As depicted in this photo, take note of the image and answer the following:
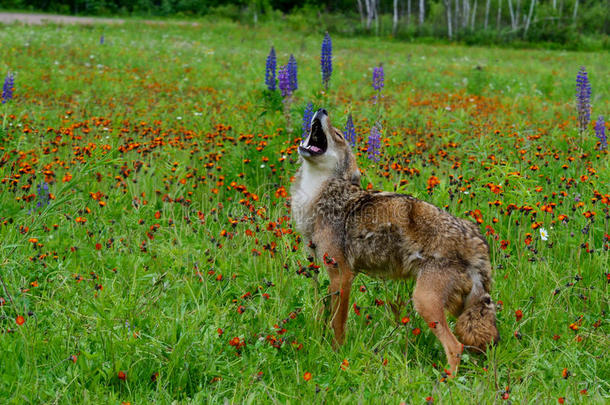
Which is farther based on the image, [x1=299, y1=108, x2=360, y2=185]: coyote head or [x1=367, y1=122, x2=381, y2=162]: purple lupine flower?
[x1=367, y1=122, x2=381, y2=162]: purple lupine flower

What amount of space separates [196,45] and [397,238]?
1768cm

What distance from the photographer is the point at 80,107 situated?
8.43 m

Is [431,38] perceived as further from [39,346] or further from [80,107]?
[39,346]

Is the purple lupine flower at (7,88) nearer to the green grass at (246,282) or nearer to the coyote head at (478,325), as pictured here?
the green grass at (246,282)

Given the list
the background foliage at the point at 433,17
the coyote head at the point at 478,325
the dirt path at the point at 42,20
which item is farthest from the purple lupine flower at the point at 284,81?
the background foliage at the point at 433,17

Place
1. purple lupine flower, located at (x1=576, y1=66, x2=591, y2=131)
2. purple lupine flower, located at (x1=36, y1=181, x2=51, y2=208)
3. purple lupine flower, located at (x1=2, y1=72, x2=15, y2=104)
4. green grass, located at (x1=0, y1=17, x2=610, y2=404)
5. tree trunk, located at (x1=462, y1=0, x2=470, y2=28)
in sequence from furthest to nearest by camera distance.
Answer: tree trunk, located at (x1=462, y1=0, x2=470, y2=28), purple lupine flower, located at (x1=2, y1=72, x2=15, y2=104), purple lupine flower, located at (x1=576, y1=66, x2=591, y2=131), purple lupine flower, located at (x1=36, y1=181, x2=51, y2=208), green grass, located at (x1=0, y1=17, x2=610, y2=404)

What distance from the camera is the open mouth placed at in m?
3.33

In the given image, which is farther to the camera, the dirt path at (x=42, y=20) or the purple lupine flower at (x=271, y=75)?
the dirt path at (x=42, y=20)

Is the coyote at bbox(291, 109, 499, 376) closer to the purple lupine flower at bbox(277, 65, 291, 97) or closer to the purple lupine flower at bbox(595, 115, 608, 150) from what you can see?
the purple lupine flower at bbox(277, 65, 291, 97)

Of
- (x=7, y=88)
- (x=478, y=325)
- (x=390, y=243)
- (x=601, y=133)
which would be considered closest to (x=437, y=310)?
(x=478, y=325)

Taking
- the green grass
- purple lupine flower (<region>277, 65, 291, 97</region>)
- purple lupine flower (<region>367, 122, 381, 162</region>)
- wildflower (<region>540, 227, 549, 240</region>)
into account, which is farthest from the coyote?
purple lupine flower (<region>277, 65, 291, 97</region>)

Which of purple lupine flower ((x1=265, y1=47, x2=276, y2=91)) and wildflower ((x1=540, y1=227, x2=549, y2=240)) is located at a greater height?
purple lupine flower ((x1=265, y1=47, x2=276, y2=91))

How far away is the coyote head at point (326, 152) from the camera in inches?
131

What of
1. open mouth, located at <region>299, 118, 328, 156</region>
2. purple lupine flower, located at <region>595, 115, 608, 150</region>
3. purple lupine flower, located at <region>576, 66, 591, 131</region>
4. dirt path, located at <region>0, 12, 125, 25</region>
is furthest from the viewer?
dirt path, located at <region>0, 12, 125, 25</region>
